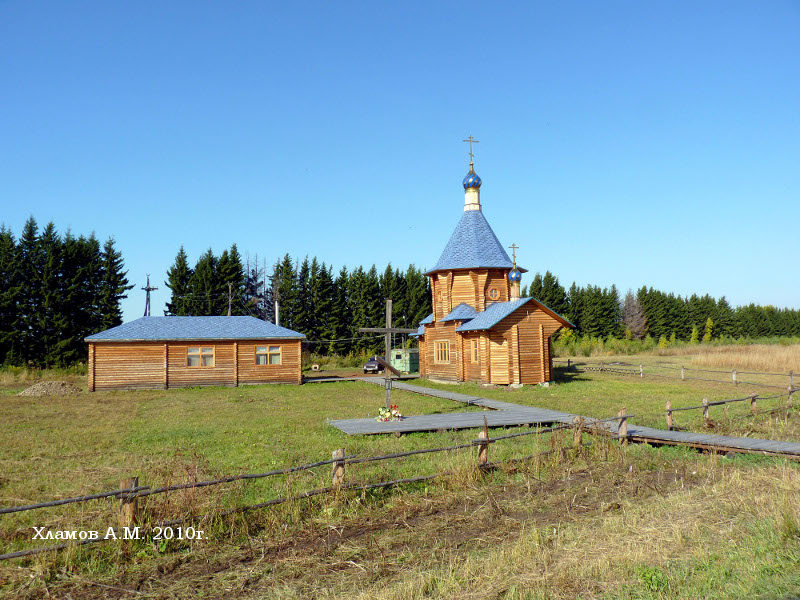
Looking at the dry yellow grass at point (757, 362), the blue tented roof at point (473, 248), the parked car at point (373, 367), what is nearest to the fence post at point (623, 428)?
the blue tented roof at point (473, 248)

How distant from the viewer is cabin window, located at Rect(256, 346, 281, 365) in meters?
33.1

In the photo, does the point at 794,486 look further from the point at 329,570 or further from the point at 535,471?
the point at 329,570

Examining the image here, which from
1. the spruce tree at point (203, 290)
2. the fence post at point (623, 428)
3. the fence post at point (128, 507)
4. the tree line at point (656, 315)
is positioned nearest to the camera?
the fence post at point (128, 507)

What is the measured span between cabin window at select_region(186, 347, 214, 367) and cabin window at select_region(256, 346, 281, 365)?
2574 mm

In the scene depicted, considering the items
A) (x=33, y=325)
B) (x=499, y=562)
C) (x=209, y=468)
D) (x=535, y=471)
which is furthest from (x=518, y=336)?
(x=33, y=325)

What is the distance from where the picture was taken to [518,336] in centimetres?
2781

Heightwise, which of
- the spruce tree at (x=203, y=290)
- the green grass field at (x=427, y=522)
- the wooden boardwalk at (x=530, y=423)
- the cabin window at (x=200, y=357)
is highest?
the spruce tree at (x=203, y=290)

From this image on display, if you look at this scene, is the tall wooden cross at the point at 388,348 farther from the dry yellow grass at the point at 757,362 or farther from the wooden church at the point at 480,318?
the dry yellow grass at the point at 757,362

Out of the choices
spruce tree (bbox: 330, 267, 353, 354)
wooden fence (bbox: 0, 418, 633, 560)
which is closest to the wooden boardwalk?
wooden fence (bbox: 0, 418, 633, 560)

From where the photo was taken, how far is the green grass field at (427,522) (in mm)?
6062

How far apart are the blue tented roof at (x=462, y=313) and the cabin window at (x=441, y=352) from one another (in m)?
1.78

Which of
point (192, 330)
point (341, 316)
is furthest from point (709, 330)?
point (192, 330)

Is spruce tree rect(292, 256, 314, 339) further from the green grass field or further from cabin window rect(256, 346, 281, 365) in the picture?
the green grass field

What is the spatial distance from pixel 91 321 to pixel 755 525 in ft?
160
